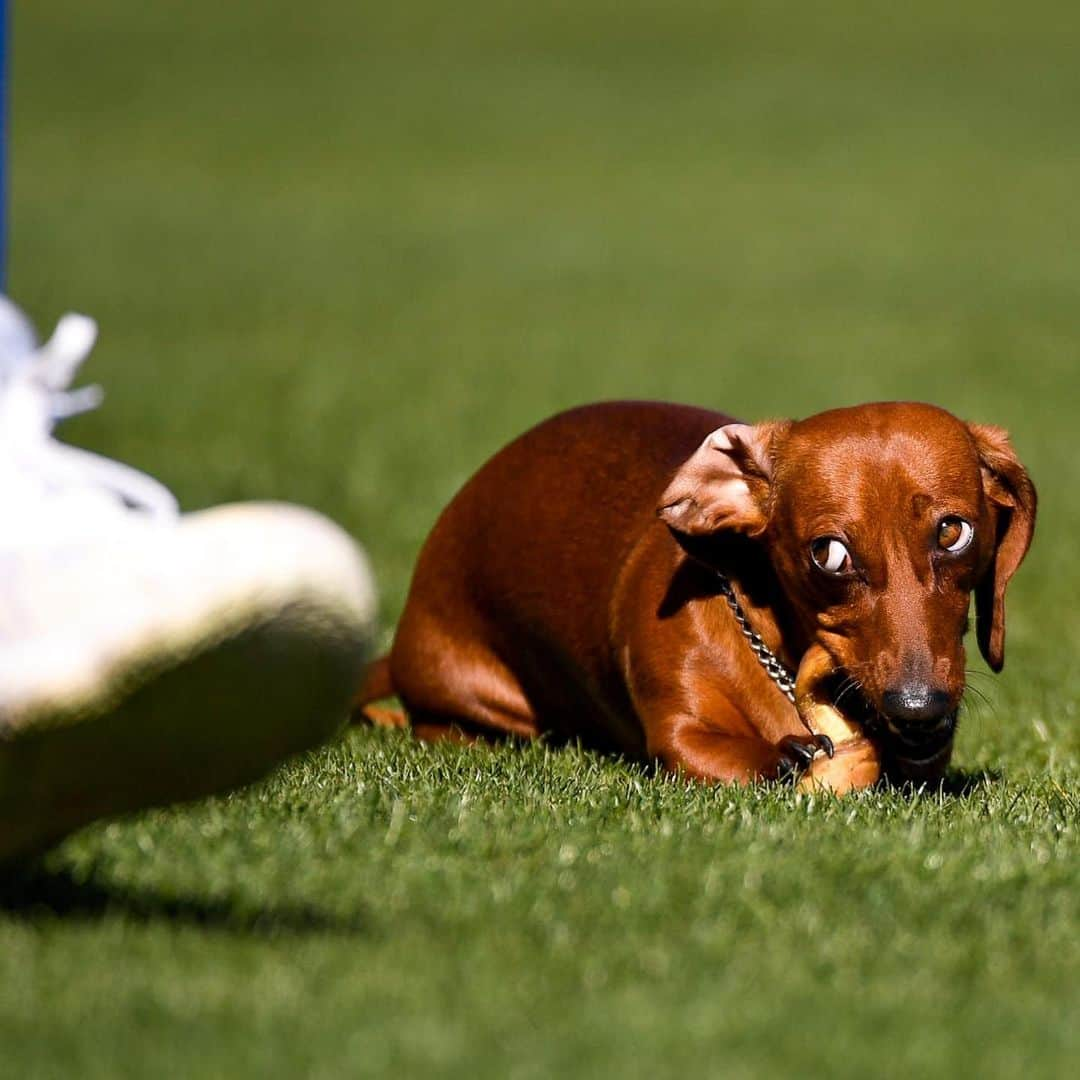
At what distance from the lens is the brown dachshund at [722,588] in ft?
14.5

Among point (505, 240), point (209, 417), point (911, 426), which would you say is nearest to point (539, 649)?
point (911, 426)

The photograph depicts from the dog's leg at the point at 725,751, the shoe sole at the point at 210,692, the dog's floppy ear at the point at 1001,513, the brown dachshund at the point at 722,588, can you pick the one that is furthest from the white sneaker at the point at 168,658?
the dog's floppy ear at the point at 1001,513

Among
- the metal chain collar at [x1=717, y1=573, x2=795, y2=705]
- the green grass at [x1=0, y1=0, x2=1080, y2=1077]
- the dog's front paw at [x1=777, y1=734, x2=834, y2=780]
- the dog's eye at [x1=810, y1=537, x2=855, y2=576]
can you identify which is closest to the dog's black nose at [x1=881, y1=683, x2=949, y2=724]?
the green grass at [x1=0, y1=0, x2=1080, y2=1077]

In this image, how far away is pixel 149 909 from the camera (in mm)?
3328

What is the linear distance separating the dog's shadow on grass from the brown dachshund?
1.46m

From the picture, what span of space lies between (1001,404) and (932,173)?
2068cm

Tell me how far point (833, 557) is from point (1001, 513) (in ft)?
1.83

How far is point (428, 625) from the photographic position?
19.5 ft

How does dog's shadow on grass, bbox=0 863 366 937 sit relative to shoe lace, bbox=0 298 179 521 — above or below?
below

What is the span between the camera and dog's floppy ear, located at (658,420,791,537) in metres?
4.75

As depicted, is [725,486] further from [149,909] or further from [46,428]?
[149,909]

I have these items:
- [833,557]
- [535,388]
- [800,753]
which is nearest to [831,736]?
[800,753]

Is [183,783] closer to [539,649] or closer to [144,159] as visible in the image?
[539,649]

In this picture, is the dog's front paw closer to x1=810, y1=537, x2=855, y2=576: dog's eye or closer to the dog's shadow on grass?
x1=810, y1=537, x2=855, y2=576: dog's eye
